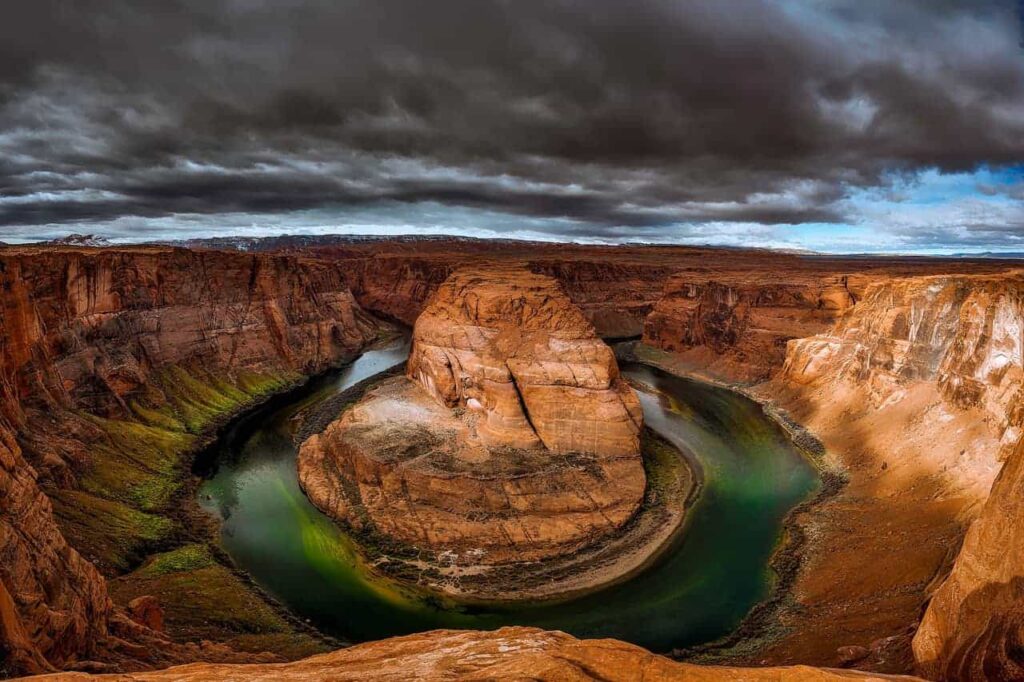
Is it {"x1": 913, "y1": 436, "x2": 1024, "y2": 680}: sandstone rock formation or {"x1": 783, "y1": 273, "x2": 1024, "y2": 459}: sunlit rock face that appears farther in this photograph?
{"x1": 783, "y1": 273, "x2": 1024, "y2": 459}: sunlit rock face

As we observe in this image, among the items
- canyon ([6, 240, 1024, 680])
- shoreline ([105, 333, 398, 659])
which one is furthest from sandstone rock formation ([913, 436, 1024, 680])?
shoreline ([105, 333, 398, 659])

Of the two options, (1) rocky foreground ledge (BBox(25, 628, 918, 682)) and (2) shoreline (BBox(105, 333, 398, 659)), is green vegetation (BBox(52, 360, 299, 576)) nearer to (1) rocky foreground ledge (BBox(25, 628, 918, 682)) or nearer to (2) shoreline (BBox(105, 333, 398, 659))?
(2) shoreline (BBox(105, 333, 398, 659))

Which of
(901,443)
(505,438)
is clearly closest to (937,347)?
(901,443)

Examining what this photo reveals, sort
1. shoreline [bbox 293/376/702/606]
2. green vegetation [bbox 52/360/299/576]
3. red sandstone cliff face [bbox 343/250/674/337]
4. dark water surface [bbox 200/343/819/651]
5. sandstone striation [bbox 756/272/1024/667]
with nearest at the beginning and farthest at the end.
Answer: sandstone striation [bbox 756/272/1024/667]
dark water surface [bbox 200/343/819/651]
shoreline [bbox 293/376/702/606]
green vegetation [bbox 52/360/299/576]
red sandstone cliff face [bbox 343/250/674/337]

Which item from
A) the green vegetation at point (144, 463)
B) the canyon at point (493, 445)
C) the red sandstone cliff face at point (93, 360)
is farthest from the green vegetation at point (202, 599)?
the canyon at point (493, 445)

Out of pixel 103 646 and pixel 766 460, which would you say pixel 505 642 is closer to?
pixel 103 646

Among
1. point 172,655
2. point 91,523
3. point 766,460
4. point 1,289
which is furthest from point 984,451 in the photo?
point 1,289
